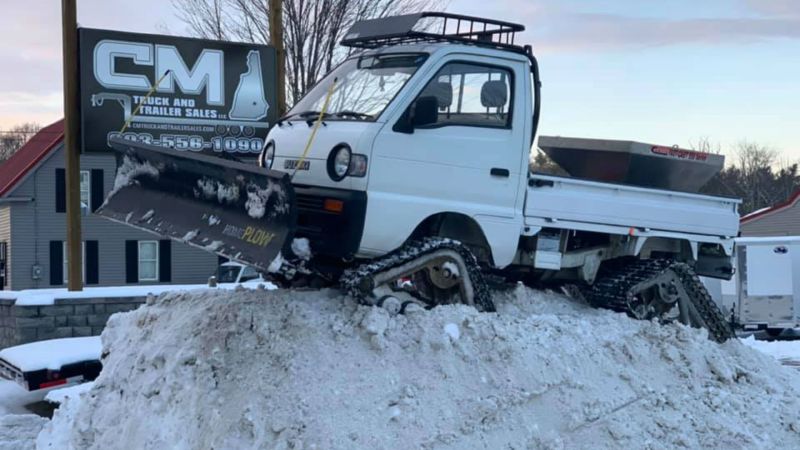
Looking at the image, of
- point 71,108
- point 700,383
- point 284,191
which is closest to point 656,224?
point 700,383

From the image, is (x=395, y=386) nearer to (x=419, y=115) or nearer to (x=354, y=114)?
(x=419, y=115)

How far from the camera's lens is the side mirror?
24.9 ft

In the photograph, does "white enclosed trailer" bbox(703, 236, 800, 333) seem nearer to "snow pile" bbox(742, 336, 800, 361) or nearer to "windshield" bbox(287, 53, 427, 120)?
"snow pile" bbox(742, 336, 800, 361)

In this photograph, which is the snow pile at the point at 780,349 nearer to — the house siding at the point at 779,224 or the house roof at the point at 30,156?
the house siding at the point at 779,224

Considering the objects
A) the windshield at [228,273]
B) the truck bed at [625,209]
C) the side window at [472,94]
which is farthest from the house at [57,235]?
the side window at [472,94]

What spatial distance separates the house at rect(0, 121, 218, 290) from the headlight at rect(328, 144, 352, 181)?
2596cm

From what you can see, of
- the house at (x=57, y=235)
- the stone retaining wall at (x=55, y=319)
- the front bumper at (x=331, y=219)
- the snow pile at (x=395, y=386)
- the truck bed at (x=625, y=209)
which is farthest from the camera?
the house at (x=57, y=235)

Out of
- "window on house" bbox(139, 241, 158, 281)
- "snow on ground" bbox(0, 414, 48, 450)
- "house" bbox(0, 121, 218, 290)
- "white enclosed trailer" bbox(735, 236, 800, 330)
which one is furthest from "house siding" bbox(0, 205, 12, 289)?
"snow on ground" bbox(0, 414, 48, 450)

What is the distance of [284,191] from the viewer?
6746 millimetres

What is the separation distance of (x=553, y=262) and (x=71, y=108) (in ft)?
27.3

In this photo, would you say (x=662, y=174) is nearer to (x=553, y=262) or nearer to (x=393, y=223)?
(x=553, y=262)

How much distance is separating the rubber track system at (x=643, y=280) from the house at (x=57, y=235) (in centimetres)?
2490

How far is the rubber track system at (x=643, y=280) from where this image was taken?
9062mm

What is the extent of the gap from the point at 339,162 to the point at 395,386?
187cm
